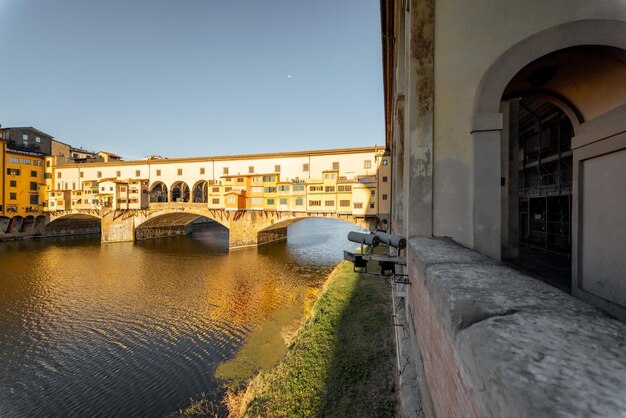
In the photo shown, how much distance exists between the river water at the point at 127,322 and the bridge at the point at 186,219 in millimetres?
5526

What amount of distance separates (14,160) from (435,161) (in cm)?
6075

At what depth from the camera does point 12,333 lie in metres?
13.1

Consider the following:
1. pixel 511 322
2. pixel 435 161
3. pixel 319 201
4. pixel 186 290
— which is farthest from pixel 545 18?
pixel 319 201

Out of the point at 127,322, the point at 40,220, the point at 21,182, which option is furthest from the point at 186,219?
the point at 127,322

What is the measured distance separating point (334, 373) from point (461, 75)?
8855 millimetres

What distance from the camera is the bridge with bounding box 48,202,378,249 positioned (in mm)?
33994

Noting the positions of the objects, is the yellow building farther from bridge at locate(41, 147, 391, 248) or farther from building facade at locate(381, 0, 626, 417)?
building facade at locate(381, 0, 626, 417)

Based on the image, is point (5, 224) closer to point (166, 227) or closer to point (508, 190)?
point (166, 227)

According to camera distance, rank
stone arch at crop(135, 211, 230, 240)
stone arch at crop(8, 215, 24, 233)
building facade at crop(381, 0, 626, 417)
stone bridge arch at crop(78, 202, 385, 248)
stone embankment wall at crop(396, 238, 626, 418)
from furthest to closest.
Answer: stone arch at crop(135, 211, 230, 240)
stone arch at crop(8, 215, 24, 233)
stone bridge arch at crop(78, 202, 385, 248)
building facade at crop(381, 0, 626, 417)
stone embankment wall at crop(396, 238, 626, 418)

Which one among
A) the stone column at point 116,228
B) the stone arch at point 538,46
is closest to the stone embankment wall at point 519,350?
the stone arch at point 538,46

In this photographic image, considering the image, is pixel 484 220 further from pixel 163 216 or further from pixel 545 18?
pixel 163 216

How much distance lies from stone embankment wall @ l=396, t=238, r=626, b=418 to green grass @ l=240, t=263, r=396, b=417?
5765mm

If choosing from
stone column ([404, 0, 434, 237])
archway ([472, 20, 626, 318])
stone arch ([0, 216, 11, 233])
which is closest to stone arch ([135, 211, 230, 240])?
stone arch ([0, 216, 11, 233])

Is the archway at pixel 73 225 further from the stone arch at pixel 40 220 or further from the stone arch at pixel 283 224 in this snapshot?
the stone arch at pixel 283 224
